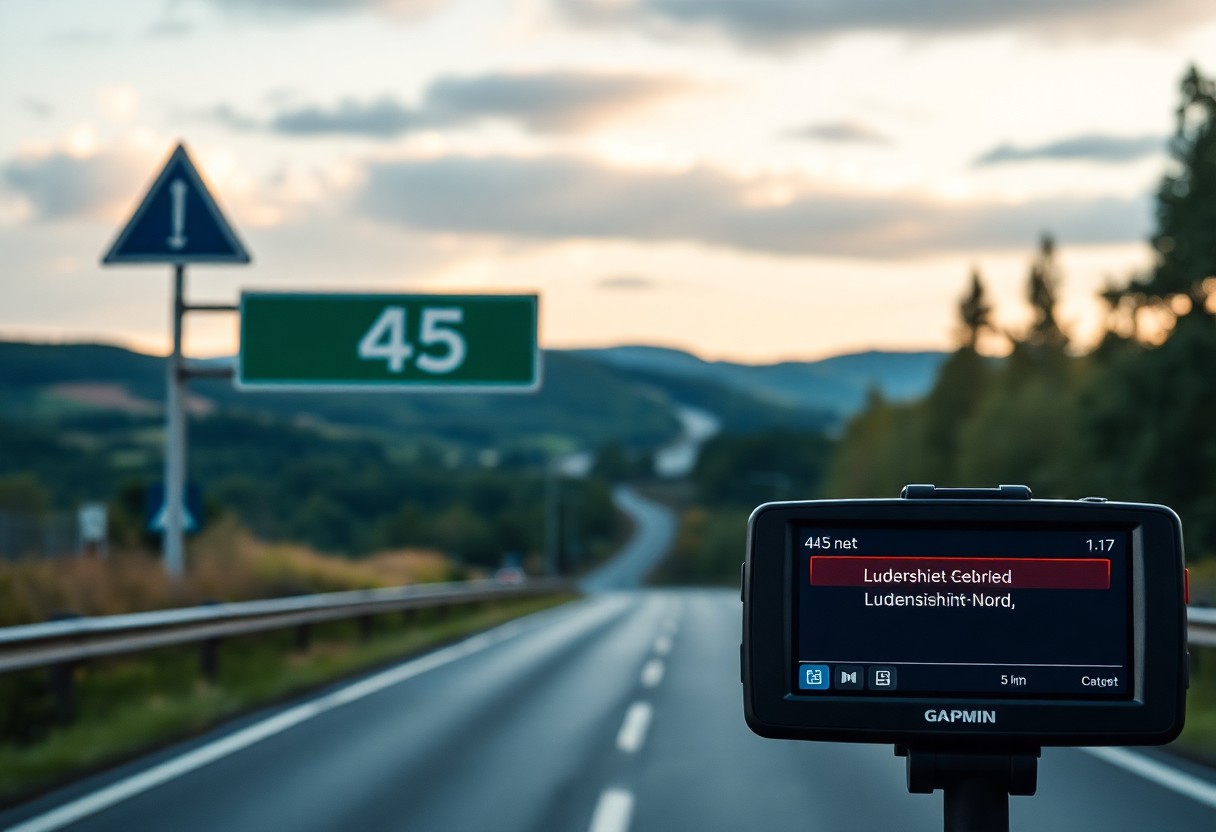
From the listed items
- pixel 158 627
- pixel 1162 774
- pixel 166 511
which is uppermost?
pixel 166 511

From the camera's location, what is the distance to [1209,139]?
55062 millimetres

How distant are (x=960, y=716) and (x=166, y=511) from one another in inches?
660

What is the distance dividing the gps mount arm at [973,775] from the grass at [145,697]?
22.5ft

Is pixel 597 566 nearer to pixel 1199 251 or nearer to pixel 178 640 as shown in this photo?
pixel 1199 251

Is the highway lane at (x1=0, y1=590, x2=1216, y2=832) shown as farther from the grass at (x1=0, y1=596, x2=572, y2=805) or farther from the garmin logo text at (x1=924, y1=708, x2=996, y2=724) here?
the garmin logo text at (x1=924, y1=708, x2=996, y2=724)

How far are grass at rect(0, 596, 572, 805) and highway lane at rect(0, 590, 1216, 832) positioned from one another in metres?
0.40

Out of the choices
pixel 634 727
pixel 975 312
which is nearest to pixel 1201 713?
pixel 634 727

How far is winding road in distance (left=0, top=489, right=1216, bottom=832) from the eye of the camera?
308 inches

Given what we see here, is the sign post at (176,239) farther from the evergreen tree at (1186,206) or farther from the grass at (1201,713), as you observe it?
the evergreen tree at (1186,206)

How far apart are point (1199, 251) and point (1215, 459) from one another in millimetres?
7609

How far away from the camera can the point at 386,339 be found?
1825cm

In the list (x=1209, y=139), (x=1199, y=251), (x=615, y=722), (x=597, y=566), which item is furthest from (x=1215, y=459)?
(x=597, y=566)

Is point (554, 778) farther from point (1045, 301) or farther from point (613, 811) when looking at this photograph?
point (1045, 301)

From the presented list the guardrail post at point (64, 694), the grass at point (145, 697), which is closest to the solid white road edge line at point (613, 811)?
the grass at point (145, 697)
